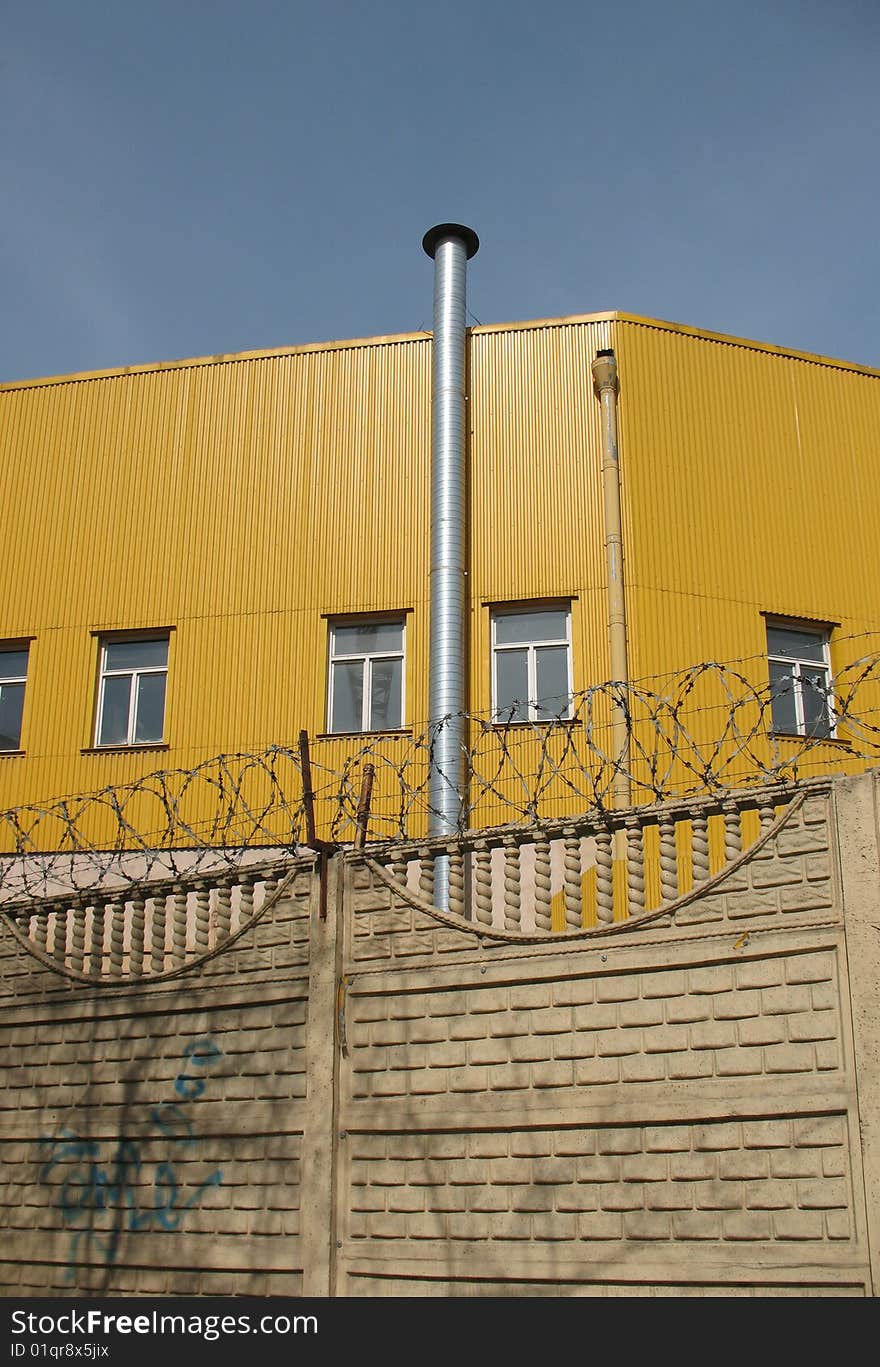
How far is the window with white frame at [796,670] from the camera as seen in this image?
51.1ft

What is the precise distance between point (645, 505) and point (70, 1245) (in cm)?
945

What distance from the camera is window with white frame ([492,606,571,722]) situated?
15.3 meters

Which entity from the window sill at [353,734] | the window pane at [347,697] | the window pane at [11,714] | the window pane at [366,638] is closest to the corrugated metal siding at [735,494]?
the window sill at [353,734]

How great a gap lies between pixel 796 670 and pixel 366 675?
4.84 metres

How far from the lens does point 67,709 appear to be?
53.8 ft

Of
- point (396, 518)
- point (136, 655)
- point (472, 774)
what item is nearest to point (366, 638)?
point (396, 518)

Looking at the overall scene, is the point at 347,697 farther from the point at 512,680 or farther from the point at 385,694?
the point at 512,680

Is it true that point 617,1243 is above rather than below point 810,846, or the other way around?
below

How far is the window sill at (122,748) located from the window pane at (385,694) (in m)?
2.39

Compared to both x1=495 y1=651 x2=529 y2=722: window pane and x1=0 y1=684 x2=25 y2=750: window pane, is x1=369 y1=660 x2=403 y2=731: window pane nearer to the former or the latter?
x1=495 y1=651 x2=529 y2=722: window pane

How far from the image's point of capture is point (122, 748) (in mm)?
16047

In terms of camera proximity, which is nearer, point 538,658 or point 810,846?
point 810,846
